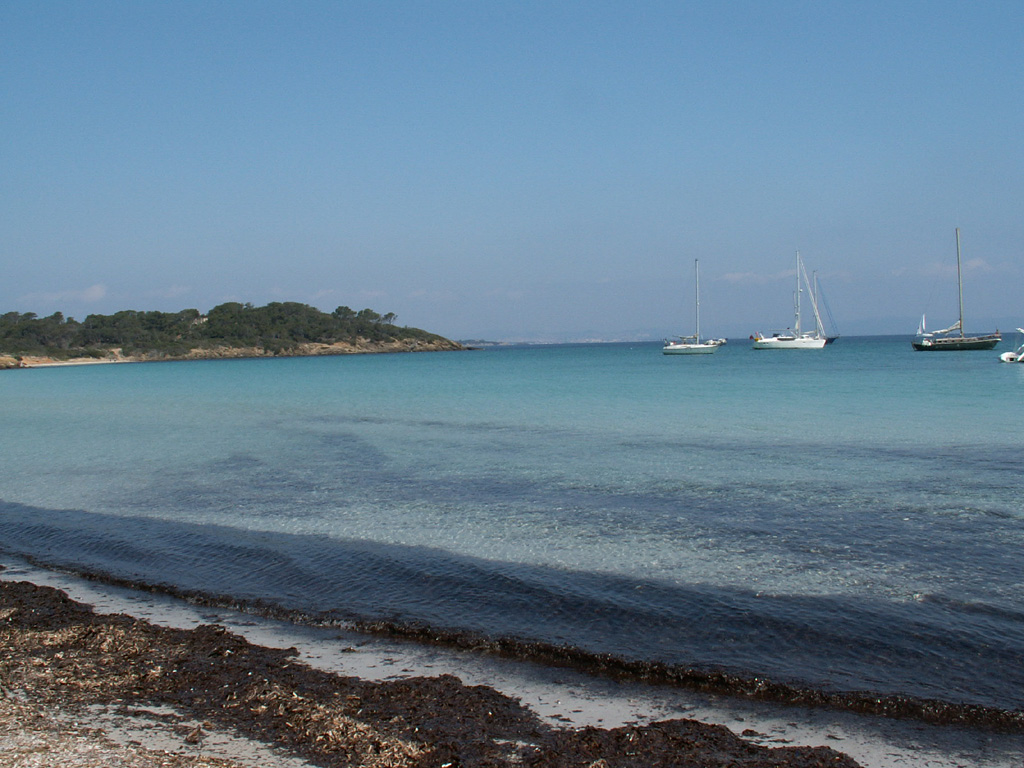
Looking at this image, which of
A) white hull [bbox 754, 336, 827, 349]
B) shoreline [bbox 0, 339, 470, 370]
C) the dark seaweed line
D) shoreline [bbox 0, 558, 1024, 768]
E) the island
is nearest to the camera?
shoreline [bbox 0, 558, 1024, 768]

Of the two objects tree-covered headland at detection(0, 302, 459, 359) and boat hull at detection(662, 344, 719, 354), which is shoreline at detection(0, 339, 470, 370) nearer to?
tree-covered headland at detection(0, 302, 459, 359)

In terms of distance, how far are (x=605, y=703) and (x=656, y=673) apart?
2.08 ft

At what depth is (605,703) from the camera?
5070 mm

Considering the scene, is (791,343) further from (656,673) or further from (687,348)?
(656,673)

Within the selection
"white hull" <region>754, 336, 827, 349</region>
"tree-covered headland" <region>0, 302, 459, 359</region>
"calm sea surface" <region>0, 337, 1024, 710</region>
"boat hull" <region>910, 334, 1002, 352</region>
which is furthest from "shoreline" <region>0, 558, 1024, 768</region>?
"tree-covered headland" <region>0, 302, 459, 359</region>

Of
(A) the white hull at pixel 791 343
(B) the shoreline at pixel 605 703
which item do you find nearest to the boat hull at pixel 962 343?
(A) the white hull at pixel 791 343

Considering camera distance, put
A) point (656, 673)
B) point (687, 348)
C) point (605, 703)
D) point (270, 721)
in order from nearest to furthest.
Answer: point (270, 721), point (605, 703), point (656, 673), point (687, 348)

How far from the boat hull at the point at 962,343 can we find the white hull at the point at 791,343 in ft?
54.3

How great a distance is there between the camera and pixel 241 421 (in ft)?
84.9

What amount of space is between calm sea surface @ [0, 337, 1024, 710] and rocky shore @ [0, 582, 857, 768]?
130 cm

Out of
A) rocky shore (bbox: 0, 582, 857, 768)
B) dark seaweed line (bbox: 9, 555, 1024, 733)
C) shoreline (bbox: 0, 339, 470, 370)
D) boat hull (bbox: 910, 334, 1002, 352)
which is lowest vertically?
dark seaweed line (bbox: 9, 555, 1024, 733)

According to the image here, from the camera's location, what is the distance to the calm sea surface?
20.6 ft

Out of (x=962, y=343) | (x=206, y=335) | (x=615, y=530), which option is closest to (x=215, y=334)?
(x=206, y=335)

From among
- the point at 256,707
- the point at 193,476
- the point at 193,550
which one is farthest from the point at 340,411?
the point at 256,707
